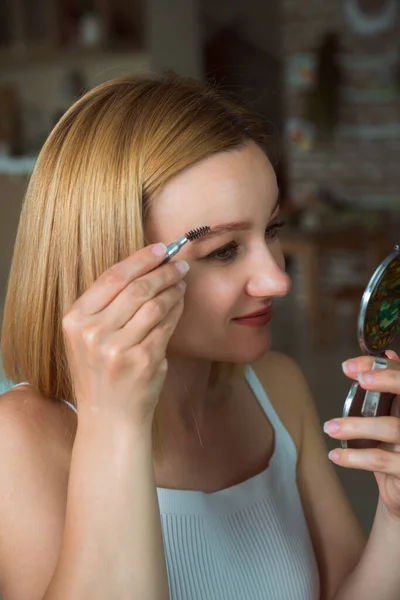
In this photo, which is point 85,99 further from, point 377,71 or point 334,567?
point 377,71

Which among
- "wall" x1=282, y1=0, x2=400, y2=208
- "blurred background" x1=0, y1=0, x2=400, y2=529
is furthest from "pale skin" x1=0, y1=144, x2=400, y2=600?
"wall" x1=282, y1=0, x2=400, y2=208

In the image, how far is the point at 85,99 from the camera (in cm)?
105

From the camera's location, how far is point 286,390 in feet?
4.41

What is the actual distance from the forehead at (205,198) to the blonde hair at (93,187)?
13mm

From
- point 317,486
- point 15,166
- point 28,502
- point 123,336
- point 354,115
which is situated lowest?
point 15,166

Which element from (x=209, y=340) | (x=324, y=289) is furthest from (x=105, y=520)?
(x=324, y=289)

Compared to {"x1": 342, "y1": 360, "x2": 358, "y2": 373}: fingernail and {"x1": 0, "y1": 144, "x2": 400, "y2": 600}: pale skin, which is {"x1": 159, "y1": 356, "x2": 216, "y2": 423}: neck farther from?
{"x1": 342, "y1": 360, "x2": 358, "y2": 373}: fingernail

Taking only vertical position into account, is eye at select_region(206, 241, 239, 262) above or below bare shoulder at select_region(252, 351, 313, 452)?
above

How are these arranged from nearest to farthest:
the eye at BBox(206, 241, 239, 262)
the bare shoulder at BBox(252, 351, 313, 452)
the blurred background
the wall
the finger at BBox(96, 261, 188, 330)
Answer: the finger at BBox(96, 261, 188, 330) → the eye at BBox(206, 241, 239, 262) → the bare shoulder at BBox(252, 351, 313, 452) → the blurred background → the wall

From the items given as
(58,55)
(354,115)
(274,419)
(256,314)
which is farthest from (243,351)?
(58,55)

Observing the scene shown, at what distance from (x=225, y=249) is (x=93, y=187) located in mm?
183

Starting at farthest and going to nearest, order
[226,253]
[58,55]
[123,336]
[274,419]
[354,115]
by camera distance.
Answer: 1. [58,55]
2. [354,115]
3. [274,419]
4. [226,253]
5. [123,336]

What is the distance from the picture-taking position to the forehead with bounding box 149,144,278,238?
39.3 inches

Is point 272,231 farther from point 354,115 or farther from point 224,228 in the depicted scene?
point 354,115
